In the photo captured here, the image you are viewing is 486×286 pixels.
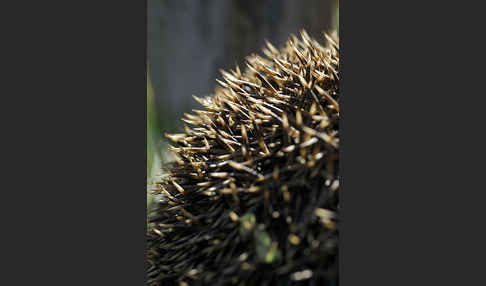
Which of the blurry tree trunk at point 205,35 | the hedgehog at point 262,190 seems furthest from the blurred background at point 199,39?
the hedgehog at point 262,190

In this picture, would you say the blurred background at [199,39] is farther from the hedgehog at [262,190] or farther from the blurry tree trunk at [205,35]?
the hedgehog at [262,190]

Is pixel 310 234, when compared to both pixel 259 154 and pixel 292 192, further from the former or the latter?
pixel 259 154

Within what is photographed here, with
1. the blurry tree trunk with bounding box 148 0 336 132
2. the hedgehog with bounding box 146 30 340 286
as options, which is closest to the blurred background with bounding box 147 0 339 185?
the blurry tree trunk with bounding box 148 0 336 132

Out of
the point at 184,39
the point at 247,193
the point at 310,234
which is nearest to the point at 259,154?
the point at 247,193

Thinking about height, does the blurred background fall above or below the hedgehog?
above

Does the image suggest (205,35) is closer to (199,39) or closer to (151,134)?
(199,39)

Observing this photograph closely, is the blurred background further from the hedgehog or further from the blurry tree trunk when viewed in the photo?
the hedgehog
